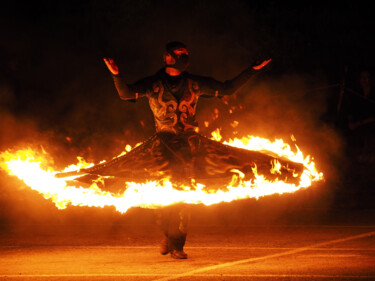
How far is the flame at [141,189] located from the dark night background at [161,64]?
31.9 ft

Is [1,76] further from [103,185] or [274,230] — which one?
[103,185]

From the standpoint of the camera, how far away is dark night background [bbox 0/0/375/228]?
20.1m

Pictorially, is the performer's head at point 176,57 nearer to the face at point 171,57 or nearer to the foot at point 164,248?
the face at point 171,57

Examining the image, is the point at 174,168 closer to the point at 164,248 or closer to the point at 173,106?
the point at 173,106

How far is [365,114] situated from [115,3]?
7526 mm

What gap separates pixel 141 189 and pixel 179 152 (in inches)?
26.7

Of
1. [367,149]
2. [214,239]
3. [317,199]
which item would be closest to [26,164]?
[214,239]

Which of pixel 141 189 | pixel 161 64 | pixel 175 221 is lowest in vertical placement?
pixel 175 221

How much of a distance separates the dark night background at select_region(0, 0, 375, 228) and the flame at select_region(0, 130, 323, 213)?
383 inches

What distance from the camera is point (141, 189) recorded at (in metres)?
8.97

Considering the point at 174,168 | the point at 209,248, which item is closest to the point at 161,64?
the point at 209,248

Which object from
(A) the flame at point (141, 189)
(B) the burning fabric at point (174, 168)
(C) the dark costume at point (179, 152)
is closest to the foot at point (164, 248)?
(B) the burning fabric at point (174, 168)

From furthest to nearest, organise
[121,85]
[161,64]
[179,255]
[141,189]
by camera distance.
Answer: [161,64] < [179,255] < [121,85] < [141,189]

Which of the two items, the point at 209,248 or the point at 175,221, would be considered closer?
the point at 175,221
